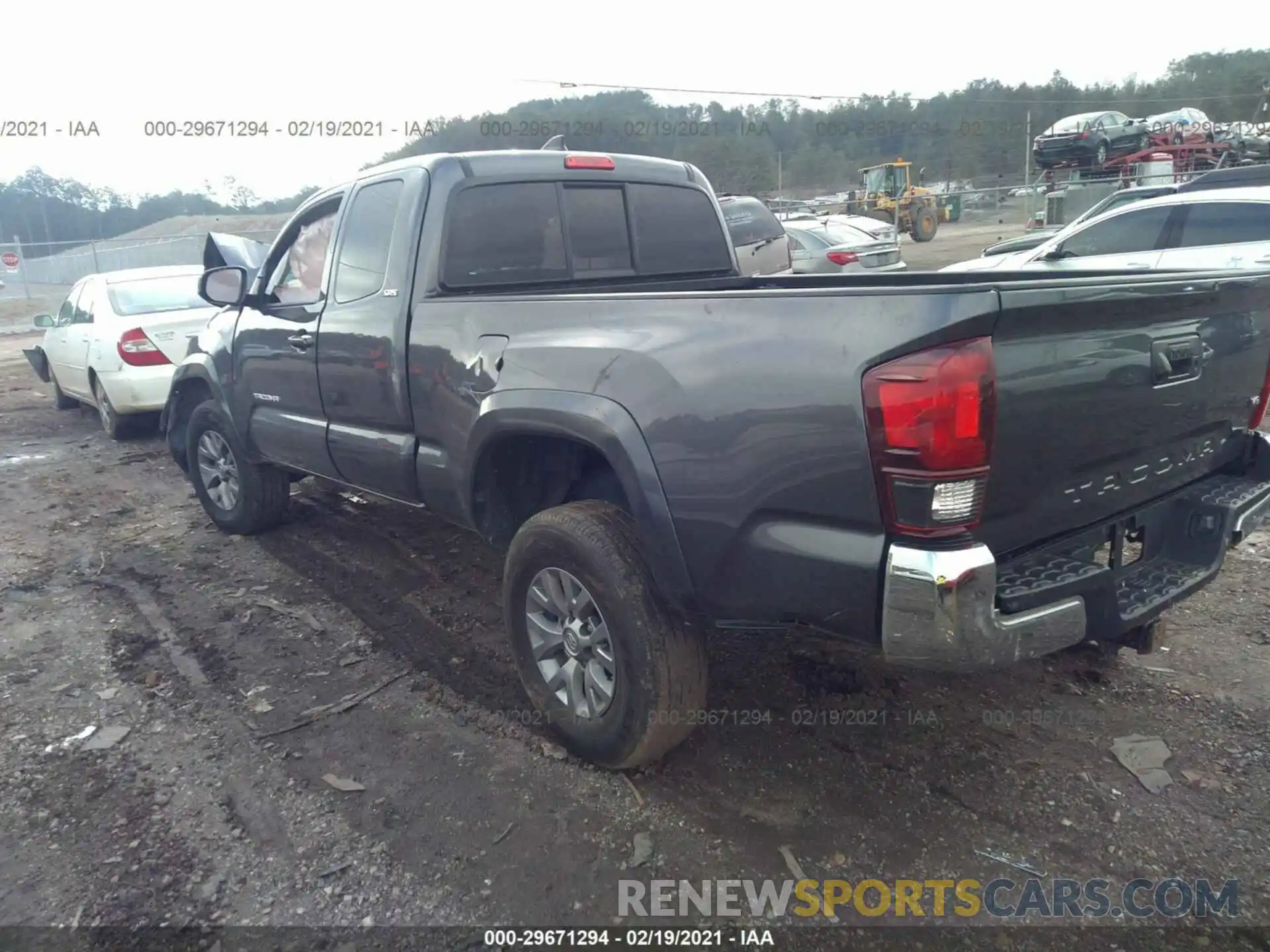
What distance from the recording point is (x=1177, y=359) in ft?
8.43

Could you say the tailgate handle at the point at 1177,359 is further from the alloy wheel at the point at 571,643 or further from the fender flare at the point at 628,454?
the alloy wheel at the point at 571,643

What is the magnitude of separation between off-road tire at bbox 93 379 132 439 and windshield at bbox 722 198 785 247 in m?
7.23

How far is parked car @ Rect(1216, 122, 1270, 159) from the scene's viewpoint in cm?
2591

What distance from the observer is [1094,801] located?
9.11 feet

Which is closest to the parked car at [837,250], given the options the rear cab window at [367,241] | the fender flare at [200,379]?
the fender flare at [200,379]

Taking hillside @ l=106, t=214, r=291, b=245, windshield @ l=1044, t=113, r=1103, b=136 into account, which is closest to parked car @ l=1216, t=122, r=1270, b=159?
windshield @ l=1044, t=113, r=1103, b=136

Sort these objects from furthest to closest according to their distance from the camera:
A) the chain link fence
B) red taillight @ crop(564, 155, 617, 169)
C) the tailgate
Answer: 1. the chain link fence
2. red taillight @ crop(564, 155, 617, 169)
3. the tailgate

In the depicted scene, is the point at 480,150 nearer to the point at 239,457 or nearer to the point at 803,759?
the point at 239,457

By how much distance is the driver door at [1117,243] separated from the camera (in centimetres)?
823

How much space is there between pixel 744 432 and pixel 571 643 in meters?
1.09

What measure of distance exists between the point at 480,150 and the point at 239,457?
247 cm

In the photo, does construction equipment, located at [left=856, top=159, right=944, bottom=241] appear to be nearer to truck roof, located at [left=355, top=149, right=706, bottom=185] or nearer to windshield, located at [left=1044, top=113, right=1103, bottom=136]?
windshield, located at [left=1044, top=113, right=1103, bottom=136]

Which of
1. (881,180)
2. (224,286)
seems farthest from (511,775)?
(881,180)

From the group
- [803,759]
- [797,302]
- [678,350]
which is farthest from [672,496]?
[803,759]
